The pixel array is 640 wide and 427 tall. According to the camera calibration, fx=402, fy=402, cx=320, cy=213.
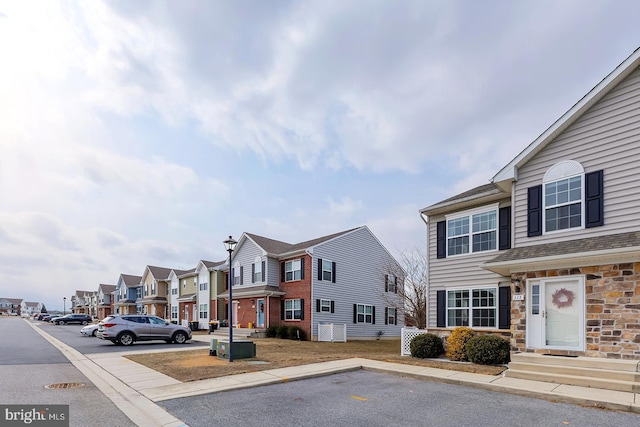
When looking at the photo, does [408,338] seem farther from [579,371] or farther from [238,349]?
[579,371]

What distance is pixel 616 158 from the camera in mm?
10969

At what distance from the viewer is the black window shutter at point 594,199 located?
36.2ft

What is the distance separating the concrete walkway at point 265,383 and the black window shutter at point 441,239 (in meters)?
5.19

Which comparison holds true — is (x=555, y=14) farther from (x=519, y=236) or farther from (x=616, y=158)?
(x=519, y=236)

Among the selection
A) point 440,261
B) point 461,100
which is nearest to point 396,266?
point 440,261

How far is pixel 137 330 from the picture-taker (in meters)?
Result: 21.6

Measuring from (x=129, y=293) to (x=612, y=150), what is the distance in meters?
63.0

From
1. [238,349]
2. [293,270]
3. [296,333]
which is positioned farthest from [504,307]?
[293,270]

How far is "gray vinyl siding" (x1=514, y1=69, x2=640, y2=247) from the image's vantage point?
10.6m

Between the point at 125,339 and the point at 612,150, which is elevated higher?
the point at 612,150

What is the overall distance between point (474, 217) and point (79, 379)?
13.8 meters

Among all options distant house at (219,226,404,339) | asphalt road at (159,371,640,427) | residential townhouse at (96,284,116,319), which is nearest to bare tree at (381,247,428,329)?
distant house at (219,226,404,339)

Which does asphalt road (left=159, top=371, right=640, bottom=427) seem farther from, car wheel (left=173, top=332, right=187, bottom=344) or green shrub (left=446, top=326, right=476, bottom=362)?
car wheel (left=173, top=332, right=187, bottom=344)

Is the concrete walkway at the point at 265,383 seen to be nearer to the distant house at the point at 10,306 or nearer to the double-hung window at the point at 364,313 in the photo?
the double-hung window at the point at 364,313
